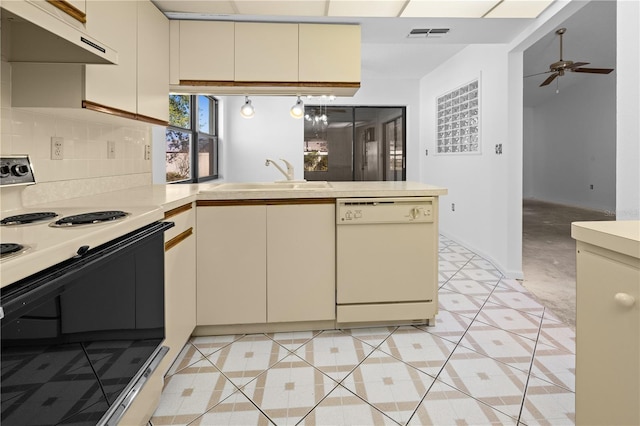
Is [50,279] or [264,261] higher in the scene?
[50,279]

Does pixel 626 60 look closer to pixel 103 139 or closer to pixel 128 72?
pixel 128 72

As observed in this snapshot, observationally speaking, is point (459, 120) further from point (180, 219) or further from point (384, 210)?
point (180, 219)

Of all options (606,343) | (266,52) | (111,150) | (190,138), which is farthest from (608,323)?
(190,138)

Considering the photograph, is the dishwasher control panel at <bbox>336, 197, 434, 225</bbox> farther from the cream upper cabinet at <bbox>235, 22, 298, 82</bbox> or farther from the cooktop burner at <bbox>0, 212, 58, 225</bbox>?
the cooktop burner at <bbox>0, 212, 58, 225</bbox>

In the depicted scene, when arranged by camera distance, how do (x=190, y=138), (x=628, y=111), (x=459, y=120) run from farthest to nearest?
(x=459, y=120), (x=190, y=138), (x=628, y=111)

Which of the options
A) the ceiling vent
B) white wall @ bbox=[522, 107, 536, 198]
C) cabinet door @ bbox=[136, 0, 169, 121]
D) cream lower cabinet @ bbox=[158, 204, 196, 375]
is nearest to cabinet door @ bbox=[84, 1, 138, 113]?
cabinet door @ bbox=[136, 0, 169, 121]

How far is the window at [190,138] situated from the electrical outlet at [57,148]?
187 centimetres

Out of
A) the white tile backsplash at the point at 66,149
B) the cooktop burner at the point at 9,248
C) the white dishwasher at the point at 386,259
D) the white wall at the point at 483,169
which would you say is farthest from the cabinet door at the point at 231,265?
the white wall at the point at 483,169

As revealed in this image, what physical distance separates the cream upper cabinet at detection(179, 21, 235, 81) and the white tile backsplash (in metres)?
0.62

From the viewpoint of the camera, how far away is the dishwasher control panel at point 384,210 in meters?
2.46

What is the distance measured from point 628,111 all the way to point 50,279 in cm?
236

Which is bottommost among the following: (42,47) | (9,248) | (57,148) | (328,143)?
(9,248)

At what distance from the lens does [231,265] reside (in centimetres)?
244

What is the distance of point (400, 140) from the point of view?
278 inches
